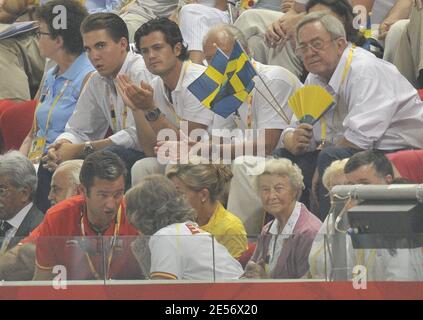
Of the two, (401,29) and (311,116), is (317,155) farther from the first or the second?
(401,29)

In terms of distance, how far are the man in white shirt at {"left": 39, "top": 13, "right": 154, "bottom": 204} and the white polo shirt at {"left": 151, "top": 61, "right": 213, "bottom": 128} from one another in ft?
0.62

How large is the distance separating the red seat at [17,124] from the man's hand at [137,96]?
1368 millimetres

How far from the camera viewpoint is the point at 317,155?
7449 millimetres

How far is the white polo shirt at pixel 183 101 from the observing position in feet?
26.1

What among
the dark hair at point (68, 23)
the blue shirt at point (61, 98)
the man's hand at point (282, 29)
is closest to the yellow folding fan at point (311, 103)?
the man's hand at point (282, 29)

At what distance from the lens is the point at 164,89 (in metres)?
8.12

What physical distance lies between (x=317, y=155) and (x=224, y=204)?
0.55 metres

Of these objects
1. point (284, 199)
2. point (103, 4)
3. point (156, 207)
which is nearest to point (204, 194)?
point (284, 199)

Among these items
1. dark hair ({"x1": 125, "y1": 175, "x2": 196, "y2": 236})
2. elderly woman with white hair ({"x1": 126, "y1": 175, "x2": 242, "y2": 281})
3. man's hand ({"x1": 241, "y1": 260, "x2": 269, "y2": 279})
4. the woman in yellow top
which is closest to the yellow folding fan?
the woman in yellow top

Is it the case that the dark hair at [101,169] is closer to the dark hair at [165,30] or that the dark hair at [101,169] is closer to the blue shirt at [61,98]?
the dark hair at [165,30]

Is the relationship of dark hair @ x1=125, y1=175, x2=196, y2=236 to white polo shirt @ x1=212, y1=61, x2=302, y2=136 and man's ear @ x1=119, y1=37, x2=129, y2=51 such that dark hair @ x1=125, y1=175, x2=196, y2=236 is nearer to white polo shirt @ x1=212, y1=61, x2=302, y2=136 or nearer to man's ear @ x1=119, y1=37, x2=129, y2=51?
white polo shirt @ x1=212, y1=61, x2=302, y2=136

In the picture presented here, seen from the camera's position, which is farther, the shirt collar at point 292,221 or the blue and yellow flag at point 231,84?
the blue and yellow flag at point 231,84

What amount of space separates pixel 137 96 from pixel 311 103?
100cm

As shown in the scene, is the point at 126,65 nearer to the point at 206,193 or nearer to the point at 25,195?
the point at 25,195
